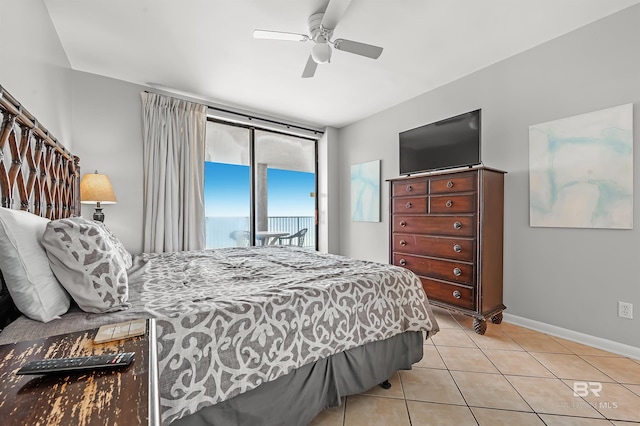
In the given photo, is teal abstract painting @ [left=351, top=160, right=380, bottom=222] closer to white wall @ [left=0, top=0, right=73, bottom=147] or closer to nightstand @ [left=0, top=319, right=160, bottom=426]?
white wall @ [left=0, top=0, right=73, bottom=147]

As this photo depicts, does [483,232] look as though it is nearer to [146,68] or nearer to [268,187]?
[268,187]

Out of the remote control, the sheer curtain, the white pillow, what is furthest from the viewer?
the sheer curtain

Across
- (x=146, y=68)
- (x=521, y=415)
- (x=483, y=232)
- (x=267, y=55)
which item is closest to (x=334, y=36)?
(x=267, y=55)

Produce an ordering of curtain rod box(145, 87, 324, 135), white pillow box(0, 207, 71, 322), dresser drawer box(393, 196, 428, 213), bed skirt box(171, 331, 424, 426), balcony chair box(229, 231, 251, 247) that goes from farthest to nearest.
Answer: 1. balcony chair box(229, 231, 251, 247)
2. curtain rod box(145, 87, 324, 135)
3. dresser drawer box(393, 196, 428, 213)
4. bed skirt box(171, 331, 424, 426)
5. white pillow box(0, 207, 71, 322)

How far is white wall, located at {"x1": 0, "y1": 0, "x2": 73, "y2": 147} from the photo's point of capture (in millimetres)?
1533

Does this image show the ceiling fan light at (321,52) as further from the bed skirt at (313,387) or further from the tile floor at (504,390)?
the tile floor at (504,390)

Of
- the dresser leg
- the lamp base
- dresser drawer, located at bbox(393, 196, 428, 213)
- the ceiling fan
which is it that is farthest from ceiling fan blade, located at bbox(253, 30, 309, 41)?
the dresser leg

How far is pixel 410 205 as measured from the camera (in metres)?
3.16

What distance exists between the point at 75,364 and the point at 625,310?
132 inches

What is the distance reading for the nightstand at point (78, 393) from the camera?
0.49m

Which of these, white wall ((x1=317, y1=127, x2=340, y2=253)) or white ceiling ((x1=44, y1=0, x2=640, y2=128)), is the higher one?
white ceiling ((x1=44, y1=0, x2=640, y2=128))

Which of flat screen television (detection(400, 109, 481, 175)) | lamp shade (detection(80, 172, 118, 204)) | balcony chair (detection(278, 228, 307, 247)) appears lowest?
balcony chair (detection(278, 228, 307, 247))

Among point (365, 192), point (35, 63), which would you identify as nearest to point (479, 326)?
point (365, 192)

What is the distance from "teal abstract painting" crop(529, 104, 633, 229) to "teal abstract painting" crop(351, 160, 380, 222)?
2.02m
